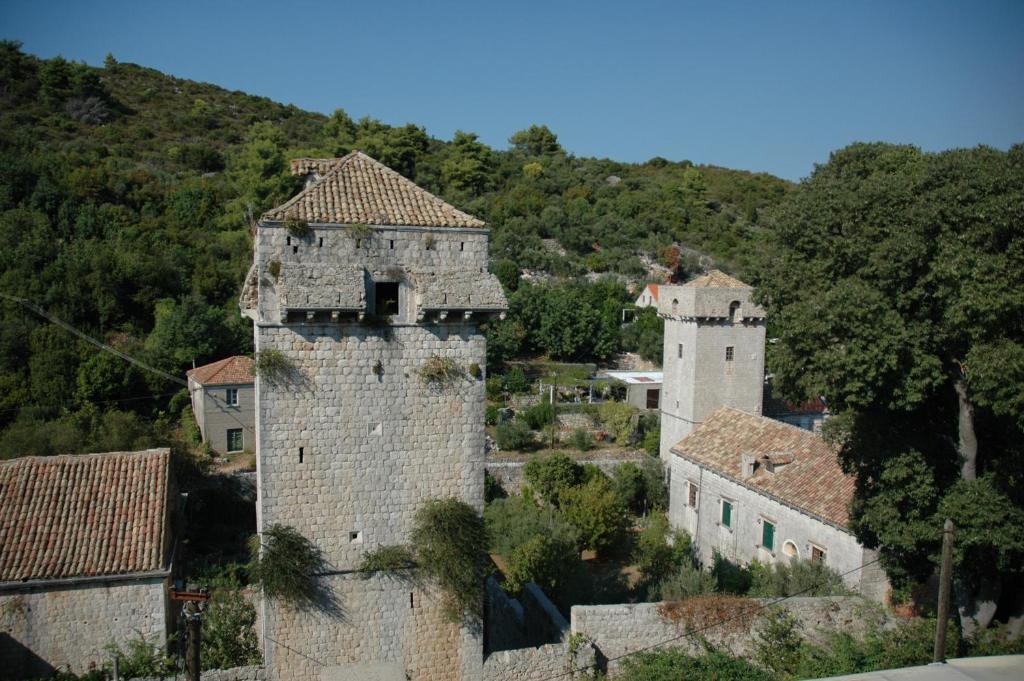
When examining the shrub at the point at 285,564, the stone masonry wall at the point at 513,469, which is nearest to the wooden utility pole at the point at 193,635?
the shrub at the point at 285,564

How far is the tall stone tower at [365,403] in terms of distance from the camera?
11.2 metres

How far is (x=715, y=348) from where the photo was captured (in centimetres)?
2547

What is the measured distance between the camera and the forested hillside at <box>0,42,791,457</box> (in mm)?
30141

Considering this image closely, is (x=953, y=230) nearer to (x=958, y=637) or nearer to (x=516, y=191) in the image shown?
(x=958, y=637)

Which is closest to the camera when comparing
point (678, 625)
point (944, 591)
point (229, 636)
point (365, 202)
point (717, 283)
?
point (944, 591)

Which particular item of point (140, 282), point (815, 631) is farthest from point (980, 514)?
point (140, 282)

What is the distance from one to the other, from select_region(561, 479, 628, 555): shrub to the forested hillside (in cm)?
961

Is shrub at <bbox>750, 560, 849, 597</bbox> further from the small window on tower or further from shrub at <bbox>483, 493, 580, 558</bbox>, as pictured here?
the small window on tower

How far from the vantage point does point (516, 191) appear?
65188mm

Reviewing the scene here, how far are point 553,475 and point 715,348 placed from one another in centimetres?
697

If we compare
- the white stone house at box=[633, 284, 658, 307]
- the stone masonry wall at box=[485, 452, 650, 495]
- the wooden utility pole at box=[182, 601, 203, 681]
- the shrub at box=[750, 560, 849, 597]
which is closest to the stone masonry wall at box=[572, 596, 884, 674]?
the shrub at box=[750, 560, 849, 597]

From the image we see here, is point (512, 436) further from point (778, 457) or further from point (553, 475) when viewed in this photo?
point (778, 457)

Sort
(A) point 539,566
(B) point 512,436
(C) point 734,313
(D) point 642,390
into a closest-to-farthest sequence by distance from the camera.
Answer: (A) point 539,566, (C) point 734,313, (B) point 512,436, (D) point 642,390

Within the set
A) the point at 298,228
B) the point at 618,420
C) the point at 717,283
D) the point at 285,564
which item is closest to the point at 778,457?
the point at 717,283
